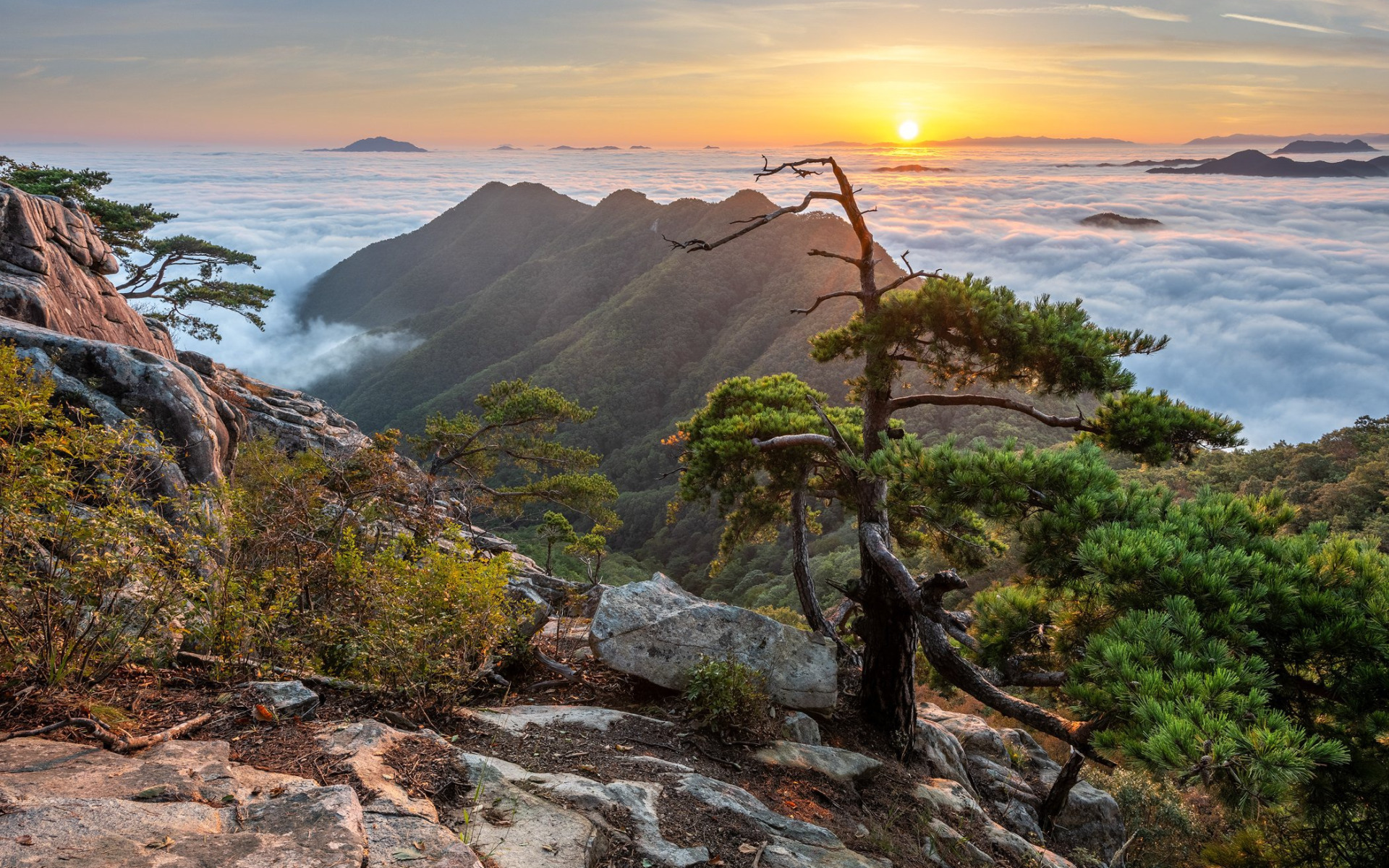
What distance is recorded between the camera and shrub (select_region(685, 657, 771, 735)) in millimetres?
7121

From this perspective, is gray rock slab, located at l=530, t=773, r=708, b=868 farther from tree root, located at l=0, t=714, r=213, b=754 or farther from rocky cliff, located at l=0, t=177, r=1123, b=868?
tree root, located at l=0, t=714, r=213, b=754

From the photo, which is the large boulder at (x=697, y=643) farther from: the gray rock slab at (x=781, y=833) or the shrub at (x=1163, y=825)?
the shrub at (x=1163, y=825)

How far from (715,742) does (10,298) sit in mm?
14438

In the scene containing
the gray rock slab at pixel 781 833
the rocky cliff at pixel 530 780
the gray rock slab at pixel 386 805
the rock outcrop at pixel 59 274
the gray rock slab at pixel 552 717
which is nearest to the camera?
the rocky cliff at pixel 530 780

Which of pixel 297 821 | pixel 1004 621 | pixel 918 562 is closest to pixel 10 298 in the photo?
pixel 297 821

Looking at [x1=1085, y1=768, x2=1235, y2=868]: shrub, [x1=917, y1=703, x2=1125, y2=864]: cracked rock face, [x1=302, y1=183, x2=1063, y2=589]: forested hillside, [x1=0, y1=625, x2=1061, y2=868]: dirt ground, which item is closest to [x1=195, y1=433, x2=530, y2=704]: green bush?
[x1=0, y1=625, x2=1061, y2=868]: dirt ground

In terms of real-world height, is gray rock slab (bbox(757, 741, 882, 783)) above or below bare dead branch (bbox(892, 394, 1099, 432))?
below

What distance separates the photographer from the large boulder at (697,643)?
25.8ft

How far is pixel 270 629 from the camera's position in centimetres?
635

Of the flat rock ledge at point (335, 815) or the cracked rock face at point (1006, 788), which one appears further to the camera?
the cracked rock face at point (1006, 788)

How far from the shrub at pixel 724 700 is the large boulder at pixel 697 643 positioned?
1.25 feet

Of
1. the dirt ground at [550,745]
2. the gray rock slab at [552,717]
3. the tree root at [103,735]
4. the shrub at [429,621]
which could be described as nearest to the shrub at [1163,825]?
the dirt ground at [550,745]

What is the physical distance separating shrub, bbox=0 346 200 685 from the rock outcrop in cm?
985

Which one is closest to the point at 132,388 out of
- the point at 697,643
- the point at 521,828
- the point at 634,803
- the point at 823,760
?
the point at 697,643
